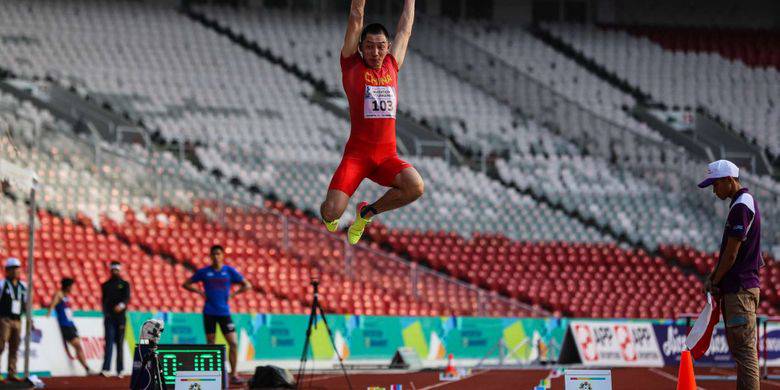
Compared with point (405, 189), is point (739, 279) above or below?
below

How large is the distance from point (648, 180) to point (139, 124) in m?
14.2

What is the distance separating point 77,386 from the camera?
16.1 metres

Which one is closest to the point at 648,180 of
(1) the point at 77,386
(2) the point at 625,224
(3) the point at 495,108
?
(2) the point at 625,224

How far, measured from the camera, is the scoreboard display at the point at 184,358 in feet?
40.8

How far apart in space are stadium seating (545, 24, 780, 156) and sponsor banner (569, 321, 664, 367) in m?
15.1

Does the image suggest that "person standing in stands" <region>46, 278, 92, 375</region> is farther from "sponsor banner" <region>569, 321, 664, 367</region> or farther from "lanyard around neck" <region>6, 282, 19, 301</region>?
"sponsor banner" <region>569, 321, 664, 367</region>

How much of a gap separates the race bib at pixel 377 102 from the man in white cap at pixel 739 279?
297 cm

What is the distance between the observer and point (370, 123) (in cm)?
1084

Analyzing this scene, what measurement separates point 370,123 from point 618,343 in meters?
13.4

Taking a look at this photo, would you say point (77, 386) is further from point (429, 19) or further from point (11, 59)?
point (429, 19)

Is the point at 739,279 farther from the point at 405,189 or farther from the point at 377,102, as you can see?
the point at 377,102

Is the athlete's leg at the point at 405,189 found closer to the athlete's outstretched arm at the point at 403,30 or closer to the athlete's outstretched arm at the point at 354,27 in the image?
the athlete's outstretched arm at the point at 403,30

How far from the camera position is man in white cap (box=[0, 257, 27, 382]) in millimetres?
17375

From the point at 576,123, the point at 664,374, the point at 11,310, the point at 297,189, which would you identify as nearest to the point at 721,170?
the point at 664,374
